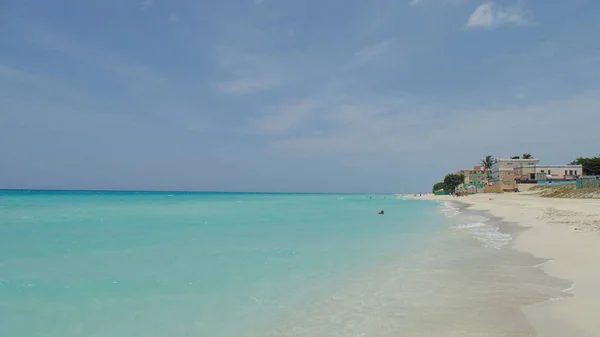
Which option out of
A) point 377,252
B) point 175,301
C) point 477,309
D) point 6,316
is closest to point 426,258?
point 377,252

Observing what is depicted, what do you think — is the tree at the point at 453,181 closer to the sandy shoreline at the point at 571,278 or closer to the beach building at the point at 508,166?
the beach building at the point at 508,166

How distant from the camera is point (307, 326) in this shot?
517cm

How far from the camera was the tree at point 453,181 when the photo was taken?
4668 inches

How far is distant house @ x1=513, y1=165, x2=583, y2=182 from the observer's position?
7944cm

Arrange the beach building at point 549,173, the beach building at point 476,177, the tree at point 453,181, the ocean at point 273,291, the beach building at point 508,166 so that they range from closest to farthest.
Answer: the ocean at point 273,291 → the beach building at point 549,173 → the beach building at point 508,166 → the beach building at point 476,177 → the tree at point 453,181

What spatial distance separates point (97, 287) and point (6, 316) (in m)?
1.78

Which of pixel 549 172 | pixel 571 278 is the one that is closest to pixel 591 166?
pixel 549 172

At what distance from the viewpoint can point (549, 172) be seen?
8100cm

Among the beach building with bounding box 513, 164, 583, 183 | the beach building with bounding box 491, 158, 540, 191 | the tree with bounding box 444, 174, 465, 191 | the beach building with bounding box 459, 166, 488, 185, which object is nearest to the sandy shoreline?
the beach building with bounding box 513, 164, 583, 183

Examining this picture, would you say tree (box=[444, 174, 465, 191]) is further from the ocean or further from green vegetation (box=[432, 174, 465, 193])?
the ocean

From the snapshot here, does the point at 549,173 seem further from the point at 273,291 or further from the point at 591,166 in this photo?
the point at 273,291

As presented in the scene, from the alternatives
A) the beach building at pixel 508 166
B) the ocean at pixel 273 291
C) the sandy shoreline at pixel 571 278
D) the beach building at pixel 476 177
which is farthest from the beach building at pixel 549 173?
the ocean at pixel 273 291

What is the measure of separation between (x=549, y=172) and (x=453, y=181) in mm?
40078

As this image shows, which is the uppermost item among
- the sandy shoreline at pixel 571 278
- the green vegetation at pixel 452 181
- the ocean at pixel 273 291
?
the green vegetation at pixel 452 181
